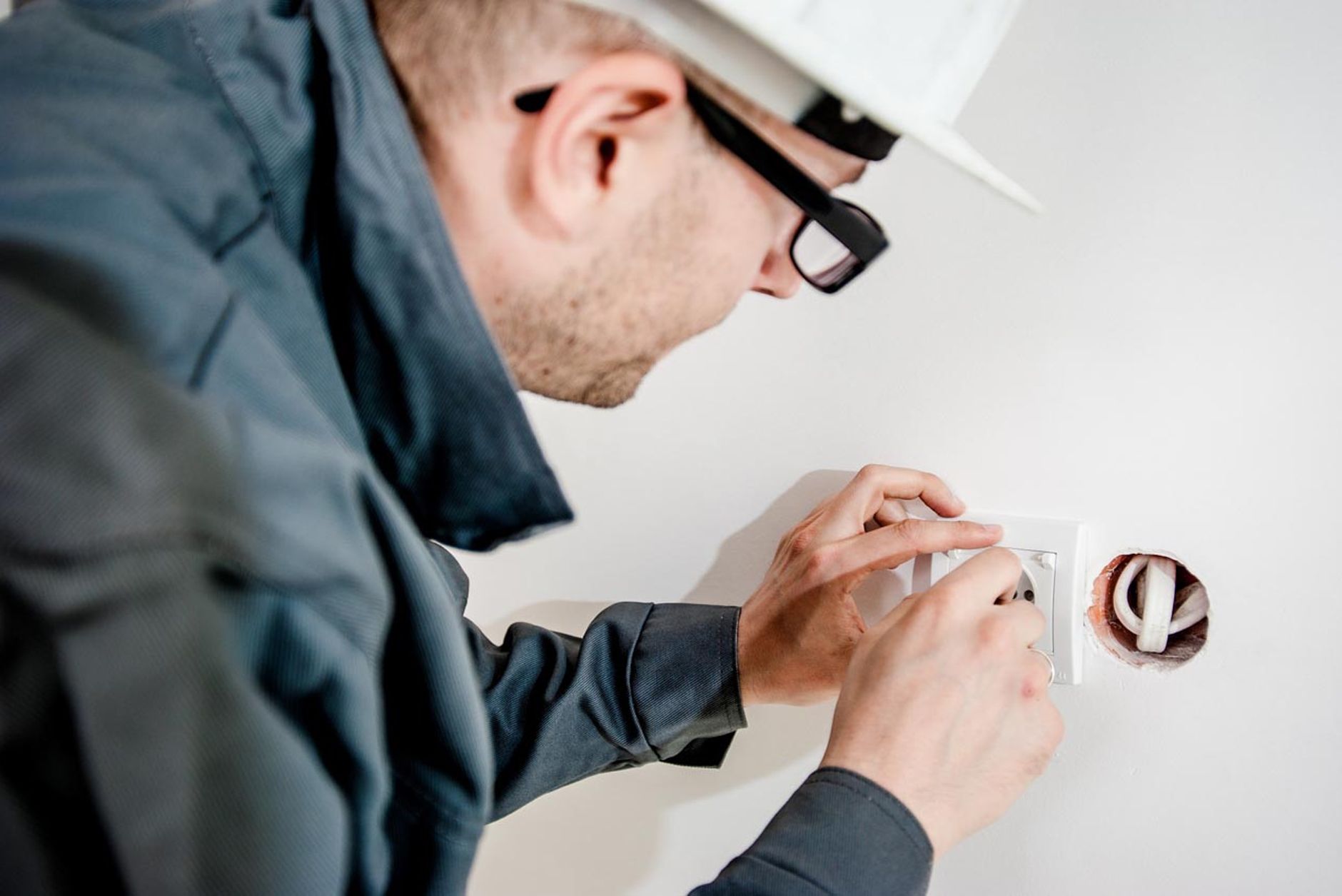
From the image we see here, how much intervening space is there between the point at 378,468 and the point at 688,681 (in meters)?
0.31

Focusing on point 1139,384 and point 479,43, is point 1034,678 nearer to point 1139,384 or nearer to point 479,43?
point 1139,384

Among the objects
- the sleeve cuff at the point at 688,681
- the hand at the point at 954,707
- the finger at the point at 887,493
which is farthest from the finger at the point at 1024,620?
the sleeve cuff at the point at 688,681

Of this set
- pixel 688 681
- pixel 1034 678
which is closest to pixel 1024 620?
pixel 1034 678

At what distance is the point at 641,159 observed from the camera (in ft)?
1.82

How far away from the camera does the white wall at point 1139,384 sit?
0.64 metres

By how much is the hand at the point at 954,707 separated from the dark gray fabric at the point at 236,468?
1.8 inches

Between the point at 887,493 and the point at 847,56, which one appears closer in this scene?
the point at 847,56

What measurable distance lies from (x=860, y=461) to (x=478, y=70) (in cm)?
44

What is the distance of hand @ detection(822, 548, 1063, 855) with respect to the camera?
0.60m

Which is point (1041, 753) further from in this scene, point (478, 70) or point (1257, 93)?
point (478, 70)

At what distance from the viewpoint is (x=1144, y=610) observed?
0.69 meters

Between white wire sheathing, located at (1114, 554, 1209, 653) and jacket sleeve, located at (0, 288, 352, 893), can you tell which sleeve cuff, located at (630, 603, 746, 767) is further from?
jacket sleeve, located at (0, 288, 352, 893)

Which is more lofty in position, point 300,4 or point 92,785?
point 300,4

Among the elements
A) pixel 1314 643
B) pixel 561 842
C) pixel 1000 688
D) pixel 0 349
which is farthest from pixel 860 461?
pixel 0 349
